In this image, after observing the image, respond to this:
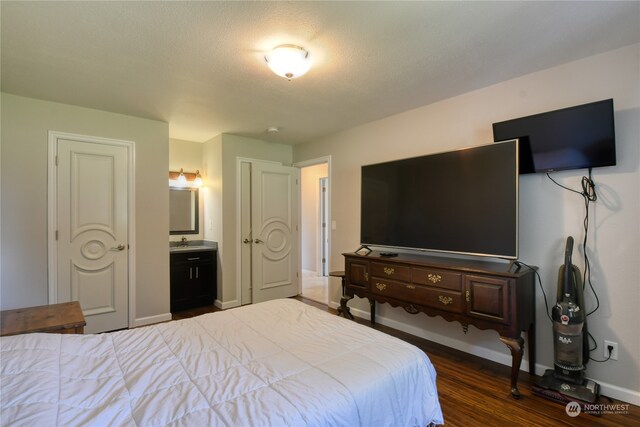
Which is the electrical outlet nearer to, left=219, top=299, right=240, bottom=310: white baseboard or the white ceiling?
the white ceiling

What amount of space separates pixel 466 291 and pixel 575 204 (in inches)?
40.2

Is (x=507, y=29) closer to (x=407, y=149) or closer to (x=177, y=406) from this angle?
(x=407, y=149)

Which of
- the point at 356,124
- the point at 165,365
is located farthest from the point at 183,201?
the point at 165,365

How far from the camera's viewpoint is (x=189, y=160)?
4.62 m

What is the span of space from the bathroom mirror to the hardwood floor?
373 cm

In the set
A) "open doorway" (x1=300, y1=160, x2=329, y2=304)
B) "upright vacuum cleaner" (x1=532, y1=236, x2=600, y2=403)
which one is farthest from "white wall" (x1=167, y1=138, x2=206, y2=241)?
"upright vacuum cleaner" (x1=532, y1=236, x2=600, y2=403)

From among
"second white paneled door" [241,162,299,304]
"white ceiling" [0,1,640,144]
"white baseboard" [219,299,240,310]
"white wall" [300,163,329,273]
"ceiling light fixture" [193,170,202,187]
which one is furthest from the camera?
"white wall" [300,163,329,273]

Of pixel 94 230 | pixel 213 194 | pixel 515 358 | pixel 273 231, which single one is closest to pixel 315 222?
pixel 273 231

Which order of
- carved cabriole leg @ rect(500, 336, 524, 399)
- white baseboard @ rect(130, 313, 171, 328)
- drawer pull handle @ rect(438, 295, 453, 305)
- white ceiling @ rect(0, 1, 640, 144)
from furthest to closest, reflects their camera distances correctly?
1. white baseboard @ rect(130, 313, 171, 328)
2. drawer pull handle @ rect(438, 295, 453, 305)
3. carved cabriole leg @ rect(500, 336, 524, 399)
4. white ceiling @ rect(0, 1, 640, 144)

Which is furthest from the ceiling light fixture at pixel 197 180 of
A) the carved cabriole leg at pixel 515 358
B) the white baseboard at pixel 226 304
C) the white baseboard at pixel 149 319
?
the carved cabriole leg at pixel 515 358

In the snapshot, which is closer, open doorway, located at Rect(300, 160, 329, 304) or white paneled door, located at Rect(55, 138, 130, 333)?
white paneled door, located at Rect(55, 138, 130, 333)

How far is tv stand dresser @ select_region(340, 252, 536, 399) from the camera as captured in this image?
2.16 m

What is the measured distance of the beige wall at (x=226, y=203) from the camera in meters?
4.20

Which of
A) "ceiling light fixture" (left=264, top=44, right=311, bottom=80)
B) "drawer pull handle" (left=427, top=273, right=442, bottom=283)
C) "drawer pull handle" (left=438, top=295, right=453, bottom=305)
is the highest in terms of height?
"ceiling light fixture" (left=264, top=44, right=311, bottom=80)
